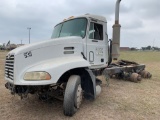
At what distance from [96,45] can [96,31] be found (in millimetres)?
439

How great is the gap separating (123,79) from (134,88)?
166cm

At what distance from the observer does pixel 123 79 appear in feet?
32.1

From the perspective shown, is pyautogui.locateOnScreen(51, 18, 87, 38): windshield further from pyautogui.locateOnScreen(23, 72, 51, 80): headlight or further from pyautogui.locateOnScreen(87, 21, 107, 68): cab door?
pyautogui.locateOnScreen(23, 72, 51, 80): headlight

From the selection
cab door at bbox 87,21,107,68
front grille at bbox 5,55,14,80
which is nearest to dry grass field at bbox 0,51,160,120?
front grille at bbox 5,55,14,80

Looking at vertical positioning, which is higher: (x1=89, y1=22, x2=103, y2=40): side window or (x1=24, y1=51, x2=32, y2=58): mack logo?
(x1=89, y1=22, x2=103, y2=40): side window

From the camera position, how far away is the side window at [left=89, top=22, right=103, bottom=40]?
20.5 feet

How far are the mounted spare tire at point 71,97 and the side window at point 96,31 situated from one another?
180cm

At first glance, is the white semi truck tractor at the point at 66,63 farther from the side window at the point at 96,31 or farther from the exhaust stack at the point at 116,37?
the exhaust stack at the point at 116,37

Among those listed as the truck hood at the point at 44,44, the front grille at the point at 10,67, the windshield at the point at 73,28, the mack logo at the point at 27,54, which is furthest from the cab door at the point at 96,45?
the front grille at the point at 10,67

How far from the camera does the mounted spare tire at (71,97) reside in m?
4.62

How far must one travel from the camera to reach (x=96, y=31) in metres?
6.55

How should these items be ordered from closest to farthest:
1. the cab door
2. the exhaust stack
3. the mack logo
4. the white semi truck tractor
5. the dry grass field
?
the white semi truck tractor
the mack logo
the dry grass field
the cab door
the exhaust stack

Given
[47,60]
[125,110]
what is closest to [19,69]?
[47,60]

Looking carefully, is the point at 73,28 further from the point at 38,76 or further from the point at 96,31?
the point at 38,76
